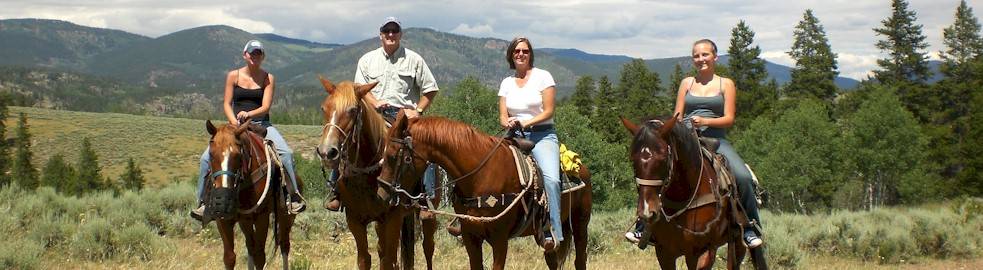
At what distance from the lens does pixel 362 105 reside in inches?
249

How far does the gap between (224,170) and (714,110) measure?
4401 mm

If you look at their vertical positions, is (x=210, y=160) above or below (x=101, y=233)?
above

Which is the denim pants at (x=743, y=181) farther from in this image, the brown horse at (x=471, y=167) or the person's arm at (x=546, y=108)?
the brown horse at (x=471, y=167)

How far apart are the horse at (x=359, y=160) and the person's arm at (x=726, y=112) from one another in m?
2.60

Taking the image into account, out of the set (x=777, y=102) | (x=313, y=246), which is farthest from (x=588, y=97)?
(x=313, y=246)

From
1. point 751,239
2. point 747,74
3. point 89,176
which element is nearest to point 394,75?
point 751,239

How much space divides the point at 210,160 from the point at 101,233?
4.74 metres

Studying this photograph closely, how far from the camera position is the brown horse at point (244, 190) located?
266 inches

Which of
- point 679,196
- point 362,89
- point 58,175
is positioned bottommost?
point 58,175

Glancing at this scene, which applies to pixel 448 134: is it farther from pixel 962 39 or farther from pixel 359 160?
Result: pixel 962 39

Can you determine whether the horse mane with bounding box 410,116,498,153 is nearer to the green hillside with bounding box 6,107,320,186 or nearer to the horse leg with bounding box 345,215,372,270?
the horse leg with bounding box 345,215,372,270

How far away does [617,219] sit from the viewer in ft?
51.4

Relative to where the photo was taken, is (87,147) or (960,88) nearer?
(960,88)

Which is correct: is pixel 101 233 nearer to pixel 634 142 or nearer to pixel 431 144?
pixel 431 144
